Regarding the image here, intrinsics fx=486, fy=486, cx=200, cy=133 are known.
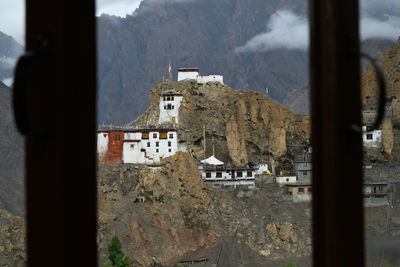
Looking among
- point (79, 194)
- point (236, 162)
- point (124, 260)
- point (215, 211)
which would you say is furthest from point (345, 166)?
point (236, 162)

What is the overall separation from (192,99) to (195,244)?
51.2 feet

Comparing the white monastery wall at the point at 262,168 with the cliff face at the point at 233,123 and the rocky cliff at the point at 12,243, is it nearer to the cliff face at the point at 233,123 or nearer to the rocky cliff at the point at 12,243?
the cliff face at the point at 233,123

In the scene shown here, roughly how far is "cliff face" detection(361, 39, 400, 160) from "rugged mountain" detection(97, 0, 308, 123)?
5929 centimetres

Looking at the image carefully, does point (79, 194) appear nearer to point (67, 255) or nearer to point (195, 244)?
point (67, 255)

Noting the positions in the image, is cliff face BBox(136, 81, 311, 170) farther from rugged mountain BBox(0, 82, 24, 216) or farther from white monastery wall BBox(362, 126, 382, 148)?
rugged mountain BBox(0, 82, 24, 216)

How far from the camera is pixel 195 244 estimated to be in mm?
30750

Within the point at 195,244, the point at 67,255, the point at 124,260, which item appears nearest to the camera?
the point at 67,255

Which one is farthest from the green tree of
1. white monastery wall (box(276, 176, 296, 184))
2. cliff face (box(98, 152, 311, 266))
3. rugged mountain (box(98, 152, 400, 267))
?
white monastery wall (box(276, 176, 296, 184))

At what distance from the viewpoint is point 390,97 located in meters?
47.6

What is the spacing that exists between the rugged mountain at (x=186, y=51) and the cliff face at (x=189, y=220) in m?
71.2

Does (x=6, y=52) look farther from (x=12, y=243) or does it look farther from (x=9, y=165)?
(x=12, y=243)

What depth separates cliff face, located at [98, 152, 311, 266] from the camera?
29.6 meters

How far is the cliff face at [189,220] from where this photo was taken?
2959 centimetres

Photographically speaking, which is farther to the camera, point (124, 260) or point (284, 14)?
point (284, 14)
